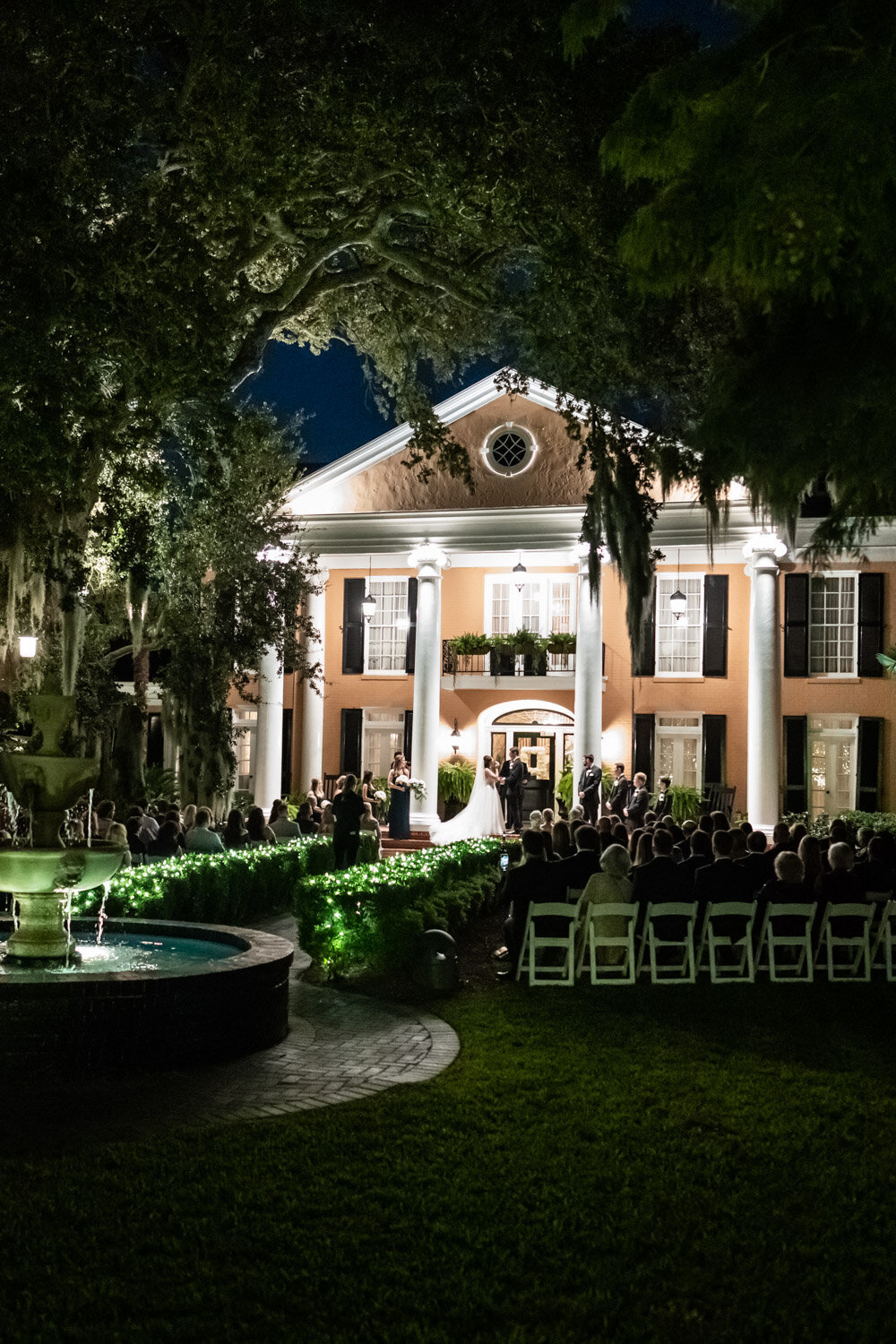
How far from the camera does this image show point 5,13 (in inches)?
380

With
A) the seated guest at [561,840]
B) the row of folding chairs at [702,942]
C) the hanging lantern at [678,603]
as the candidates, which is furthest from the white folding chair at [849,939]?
the hanging lantern at [678,603]

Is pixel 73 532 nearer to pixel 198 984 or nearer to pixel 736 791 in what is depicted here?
pixel 198 984

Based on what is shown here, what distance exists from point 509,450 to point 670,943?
16.6 m

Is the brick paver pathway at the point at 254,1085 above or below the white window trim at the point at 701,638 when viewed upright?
below

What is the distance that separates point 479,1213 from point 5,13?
9.36 m

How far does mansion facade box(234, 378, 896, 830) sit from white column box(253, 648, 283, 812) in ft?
0.13

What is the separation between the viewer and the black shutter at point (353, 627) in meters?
28.0

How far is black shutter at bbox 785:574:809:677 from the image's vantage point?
25.1 meters

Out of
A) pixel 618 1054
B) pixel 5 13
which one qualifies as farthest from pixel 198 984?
pixel 5 13

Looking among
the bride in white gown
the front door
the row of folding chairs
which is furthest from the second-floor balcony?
the row of folding chairs

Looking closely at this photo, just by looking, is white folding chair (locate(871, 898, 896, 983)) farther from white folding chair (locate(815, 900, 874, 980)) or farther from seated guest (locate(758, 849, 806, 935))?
seated guest (locate(758, 849, 806, 935))

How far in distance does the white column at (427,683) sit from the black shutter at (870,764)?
8.28 metres

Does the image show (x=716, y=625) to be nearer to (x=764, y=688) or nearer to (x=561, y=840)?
(x=764, y=688)

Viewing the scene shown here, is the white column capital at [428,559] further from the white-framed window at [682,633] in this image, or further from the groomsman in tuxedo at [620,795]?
the groomsman in tuxedo at [620,795]
